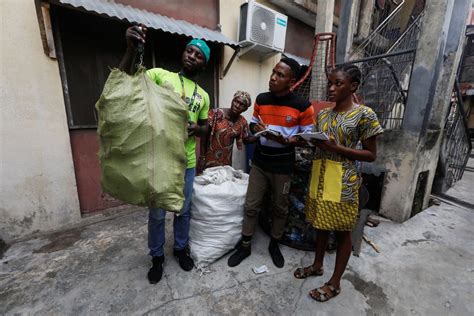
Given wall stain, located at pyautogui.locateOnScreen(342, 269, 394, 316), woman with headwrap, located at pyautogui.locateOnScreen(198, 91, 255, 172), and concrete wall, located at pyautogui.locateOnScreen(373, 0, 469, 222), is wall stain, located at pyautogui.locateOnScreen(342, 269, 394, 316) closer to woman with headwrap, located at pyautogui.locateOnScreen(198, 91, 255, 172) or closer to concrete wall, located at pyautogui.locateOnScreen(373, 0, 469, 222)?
concrete wall, located at pyautogui.locateOnScreen(373, 0, 469, 222)

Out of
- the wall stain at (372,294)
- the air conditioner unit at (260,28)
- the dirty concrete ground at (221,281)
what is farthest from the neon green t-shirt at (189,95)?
the air conditioner unit at (260,28)

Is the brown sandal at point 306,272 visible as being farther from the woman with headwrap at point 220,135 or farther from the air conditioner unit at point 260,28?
the air conditioner unit at point 260,28

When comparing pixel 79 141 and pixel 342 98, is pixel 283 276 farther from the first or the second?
pixel 79 141

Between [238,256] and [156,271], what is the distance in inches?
29.6

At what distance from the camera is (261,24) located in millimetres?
3709

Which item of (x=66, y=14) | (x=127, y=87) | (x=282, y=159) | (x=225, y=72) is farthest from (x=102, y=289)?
(x=225, y=72)

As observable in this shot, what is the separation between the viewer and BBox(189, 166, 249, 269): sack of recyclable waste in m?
2.08

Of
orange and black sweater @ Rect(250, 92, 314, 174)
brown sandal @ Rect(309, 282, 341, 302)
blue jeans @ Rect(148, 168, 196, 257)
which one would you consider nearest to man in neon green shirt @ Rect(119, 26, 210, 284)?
blue jeans @ Rect(148, 168, 196, 257)

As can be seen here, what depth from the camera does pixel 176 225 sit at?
2.05 m

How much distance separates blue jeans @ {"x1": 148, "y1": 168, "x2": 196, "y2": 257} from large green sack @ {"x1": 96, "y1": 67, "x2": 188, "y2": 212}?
50cm

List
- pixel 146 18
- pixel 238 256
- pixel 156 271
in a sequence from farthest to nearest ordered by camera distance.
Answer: pixel 146 18 < pixel 238 256 < pixel 156 271

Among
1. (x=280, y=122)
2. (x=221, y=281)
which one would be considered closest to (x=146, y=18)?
(x=280, y=122)

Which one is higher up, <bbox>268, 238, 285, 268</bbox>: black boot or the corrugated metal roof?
the corrugated metal roof

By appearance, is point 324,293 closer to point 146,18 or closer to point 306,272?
point 306,272
